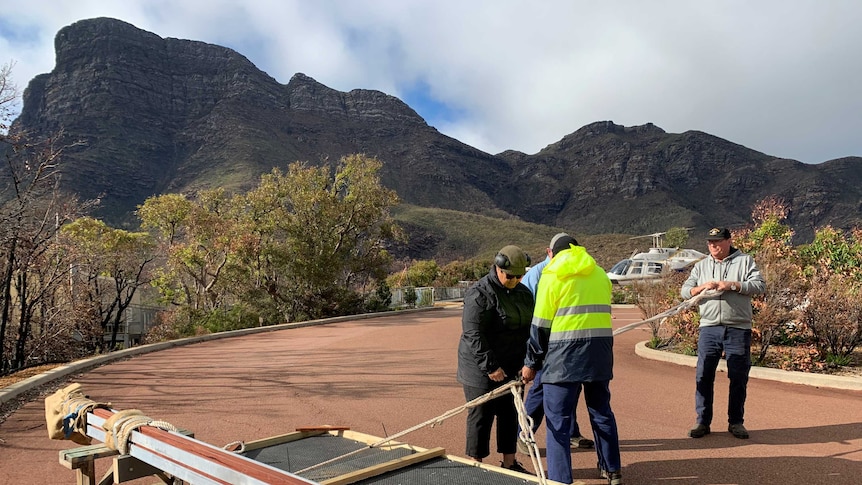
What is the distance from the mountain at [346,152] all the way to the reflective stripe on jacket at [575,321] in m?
70.9

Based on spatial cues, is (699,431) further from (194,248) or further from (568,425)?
(194,248)

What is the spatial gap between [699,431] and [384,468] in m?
3.33

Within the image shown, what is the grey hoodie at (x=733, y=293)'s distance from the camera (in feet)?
16.0

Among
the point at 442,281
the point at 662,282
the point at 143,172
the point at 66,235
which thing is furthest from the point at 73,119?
the point at 662,282

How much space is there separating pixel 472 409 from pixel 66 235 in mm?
14125

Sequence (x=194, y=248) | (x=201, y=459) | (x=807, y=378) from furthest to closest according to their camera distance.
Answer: (x=194, y=248), (x=807, y=378), (x=201, y=459)

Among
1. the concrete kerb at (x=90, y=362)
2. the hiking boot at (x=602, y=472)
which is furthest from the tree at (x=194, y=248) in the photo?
the hiking boot at (x=602, y=472)

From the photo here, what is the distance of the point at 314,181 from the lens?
23.8 metres

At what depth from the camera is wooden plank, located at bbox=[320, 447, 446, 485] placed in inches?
109

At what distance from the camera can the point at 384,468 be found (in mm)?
2998

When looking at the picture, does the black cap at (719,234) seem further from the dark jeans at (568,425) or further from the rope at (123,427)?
the rope at (123,427)

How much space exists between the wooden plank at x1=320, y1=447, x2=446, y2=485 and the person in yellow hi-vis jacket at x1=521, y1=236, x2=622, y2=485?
2.60ft

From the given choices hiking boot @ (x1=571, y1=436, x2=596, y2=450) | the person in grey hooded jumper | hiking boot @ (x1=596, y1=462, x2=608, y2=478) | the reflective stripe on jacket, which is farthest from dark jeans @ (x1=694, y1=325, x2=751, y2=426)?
the reflective stripe on jacket

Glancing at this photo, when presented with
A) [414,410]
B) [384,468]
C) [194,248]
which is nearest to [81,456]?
[384,468]
